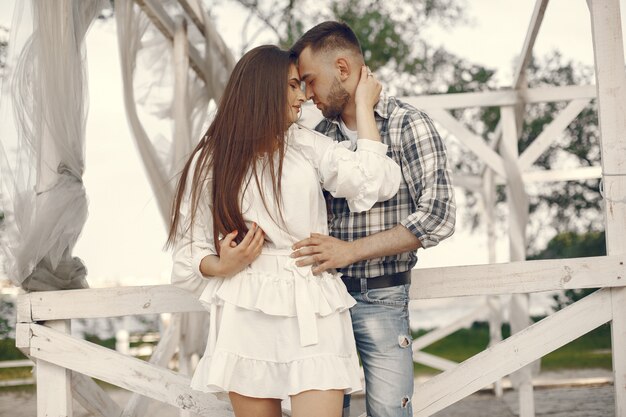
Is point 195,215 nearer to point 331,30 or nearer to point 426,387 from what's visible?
point 331,30

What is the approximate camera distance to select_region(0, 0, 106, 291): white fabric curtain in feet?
9.57

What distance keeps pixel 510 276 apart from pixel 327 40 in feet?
3.81

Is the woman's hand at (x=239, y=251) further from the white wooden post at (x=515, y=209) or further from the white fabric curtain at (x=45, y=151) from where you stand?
the white wooden post at (x=515, y=209)

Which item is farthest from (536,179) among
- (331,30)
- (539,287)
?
(331,30)

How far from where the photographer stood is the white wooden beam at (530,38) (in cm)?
464

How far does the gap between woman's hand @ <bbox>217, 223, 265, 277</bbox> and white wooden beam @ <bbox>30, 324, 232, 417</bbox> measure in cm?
93

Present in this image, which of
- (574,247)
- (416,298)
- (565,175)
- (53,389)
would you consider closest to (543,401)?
(565,175)

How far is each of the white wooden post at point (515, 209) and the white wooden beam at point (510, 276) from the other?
2.59m

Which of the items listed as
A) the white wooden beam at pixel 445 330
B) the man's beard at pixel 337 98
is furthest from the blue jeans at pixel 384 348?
the white wooden beam at pixel 445 330

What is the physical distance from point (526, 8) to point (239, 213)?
10824mm

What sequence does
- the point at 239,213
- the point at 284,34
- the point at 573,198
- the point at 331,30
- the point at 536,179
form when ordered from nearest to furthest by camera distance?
1. the point at 239,213
2. the point at 331,30
3. the point at 536,179
4. the point at 573,198
5. the point at 284,34

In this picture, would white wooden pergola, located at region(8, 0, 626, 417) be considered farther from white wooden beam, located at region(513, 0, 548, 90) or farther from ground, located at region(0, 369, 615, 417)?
ground, located at region(0, 369, 615, 417)

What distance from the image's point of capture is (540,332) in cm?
299

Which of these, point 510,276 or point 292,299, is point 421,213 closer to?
point 292,299
